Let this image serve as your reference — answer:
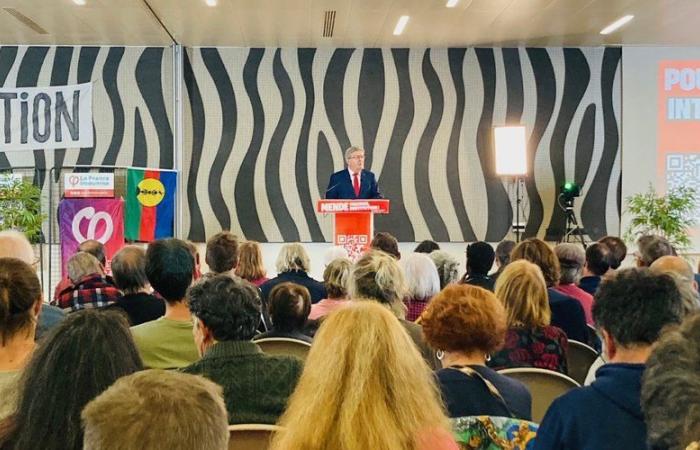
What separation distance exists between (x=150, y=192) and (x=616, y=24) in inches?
248

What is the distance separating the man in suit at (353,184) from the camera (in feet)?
26.5

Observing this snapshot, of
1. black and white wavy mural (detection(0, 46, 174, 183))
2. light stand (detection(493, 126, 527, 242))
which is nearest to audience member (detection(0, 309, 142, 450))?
light stand (detection(493, 126, 527, 242))

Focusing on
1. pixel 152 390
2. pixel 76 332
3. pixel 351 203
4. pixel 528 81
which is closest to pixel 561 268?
pixel 351 203

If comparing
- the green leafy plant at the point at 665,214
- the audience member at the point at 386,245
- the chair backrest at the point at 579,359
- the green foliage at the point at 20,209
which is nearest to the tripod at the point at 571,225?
the green leafy plant at the point at 665,214

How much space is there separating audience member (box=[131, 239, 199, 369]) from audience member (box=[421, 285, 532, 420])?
3.64 ft

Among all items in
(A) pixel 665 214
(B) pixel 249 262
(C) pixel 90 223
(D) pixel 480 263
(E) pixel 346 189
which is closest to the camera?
(D) pixel 480 263

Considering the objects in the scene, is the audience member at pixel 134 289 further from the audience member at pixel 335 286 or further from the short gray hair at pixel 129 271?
the audience member at pixel 335 286

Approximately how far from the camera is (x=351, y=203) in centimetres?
741

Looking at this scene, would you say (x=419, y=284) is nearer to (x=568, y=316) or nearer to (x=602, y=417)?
(x=568, y=316)

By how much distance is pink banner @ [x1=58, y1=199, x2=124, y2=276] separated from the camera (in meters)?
8.34

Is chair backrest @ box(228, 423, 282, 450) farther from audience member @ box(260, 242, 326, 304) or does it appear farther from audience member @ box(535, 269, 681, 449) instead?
audience member @ box(260, 242, 326, 304)

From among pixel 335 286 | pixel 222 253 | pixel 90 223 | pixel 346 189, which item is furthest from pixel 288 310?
pixel 90 223

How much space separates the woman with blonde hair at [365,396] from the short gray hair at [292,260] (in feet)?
11.7

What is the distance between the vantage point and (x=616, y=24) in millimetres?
9727
